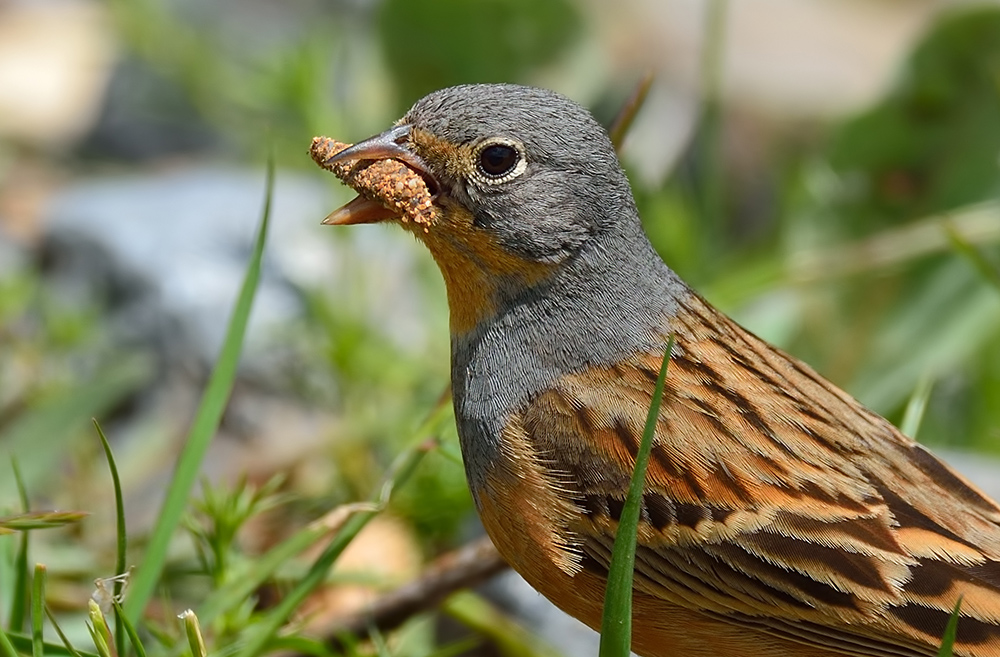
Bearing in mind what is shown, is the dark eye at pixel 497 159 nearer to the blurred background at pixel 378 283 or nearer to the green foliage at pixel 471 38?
the blurred background at pixel 378 283

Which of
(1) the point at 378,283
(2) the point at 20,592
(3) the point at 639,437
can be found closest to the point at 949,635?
(3) the point at 639,437

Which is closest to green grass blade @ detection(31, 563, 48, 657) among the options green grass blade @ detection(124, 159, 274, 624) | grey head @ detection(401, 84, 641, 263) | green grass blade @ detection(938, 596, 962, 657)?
green grass blade @ detection(124, 159, 274, 624)

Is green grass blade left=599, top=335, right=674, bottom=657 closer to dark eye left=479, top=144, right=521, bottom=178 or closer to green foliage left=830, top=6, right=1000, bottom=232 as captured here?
dark eye left=479, top=144, right=521, bottom=178

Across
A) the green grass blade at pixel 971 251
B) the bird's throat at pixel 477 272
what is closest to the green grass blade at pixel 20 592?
the bird's throat at pixel 477 272

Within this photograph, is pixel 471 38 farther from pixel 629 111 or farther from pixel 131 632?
pixel 131 632

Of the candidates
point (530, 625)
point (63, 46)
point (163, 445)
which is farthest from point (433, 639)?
point (63, 46)

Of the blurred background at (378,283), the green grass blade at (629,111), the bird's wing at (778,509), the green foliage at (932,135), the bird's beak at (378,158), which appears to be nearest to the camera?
the bird's wing at (778,509)
